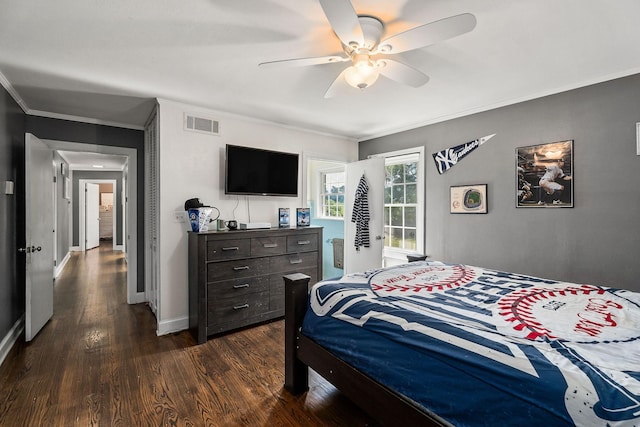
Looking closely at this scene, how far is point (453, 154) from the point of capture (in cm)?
367

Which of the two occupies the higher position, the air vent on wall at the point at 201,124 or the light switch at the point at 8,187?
the air vent on wall at the point at 201,124

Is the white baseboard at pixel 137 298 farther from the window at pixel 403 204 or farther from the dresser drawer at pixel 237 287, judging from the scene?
the window at pixel 403 204

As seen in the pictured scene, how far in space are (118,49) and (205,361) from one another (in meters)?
2.55

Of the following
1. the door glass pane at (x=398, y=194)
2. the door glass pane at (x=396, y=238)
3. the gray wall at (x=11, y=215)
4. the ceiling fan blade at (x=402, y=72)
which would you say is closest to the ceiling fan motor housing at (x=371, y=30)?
the ceiling fan blade at (x=402, y=72)

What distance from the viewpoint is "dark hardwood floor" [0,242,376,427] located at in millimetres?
1942

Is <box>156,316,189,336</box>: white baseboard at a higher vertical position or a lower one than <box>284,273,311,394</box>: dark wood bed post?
lower

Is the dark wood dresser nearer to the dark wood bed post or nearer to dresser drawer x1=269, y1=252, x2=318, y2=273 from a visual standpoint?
dresser drawer x1=269, y1=252, x2=318, y2=273

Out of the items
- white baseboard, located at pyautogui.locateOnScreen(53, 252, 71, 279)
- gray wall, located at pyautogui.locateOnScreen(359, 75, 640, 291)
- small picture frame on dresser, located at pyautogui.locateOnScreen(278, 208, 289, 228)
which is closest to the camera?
gray wall, located at pyautogui.locateOnScreen(359, 75, 640, 291)

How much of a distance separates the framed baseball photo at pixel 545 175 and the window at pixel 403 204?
1195 millimetres

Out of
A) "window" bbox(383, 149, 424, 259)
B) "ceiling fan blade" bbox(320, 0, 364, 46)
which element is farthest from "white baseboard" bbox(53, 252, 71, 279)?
"ceiling fan blade" bbox(320, 0, 364, 46)

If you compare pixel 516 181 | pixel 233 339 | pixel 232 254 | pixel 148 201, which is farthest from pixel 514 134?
pixel 148 201

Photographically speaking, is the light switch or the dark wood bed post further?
the light switch

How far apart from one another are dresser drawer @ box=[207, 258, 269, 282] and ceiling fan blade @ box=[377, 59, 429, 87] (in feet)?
7.61

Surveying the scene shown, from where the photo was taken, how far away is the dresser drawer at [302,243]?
3.70m
